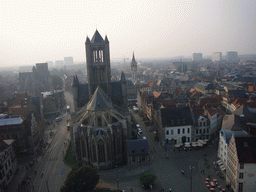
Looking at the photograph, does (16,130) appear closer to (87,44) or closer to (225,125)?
(87,44)

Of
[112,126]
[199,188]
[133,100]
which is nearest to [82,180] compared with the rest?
[112,126]

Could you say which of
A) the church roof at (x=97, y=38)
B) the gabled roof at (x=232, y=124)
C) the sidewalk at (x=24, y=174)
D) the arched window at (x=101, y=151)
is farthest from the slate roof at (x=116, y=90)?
the gabled roof at (x=232, y=124)

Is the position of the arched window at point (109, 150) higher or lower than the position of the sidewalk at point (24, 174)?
higher

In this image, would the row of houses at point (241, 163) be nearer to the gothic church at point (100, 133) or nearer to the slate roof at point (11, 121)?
the gothic church at point (100, 133)

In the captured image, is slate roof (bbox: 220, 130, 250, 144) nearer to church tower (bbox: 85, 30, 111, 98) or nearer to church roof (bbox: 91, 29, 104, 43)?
church tower (bbox: 85, 30, 111, 98)

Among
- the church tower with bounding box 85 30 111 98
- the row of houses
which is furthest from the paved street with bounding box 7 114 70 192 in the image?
the row of houses
